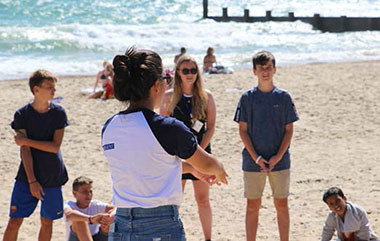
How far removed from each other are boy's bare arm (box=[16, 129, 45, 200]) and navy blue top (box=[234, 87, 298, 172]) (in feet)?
5.24

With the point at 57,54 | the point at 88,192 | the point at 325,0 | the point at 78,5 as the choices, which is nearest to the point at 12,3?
the point at 78,5

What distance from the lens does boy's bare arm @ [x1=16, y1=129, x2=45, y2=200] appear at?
5.02 m

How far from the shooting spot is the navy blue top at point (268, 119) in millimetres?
5266

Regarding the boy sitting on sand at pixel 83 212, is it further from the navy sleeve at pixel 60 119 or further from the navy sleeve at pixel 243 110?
the navy sleeve at pixel 243 110

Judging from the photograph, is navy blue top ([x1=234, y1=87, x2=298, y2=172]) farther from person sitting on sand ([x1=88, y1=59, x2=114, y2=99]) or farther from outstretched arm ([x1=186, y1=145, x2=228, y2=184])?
person sitting on sand ([x1=88, y1=59, x2=114, y2=99])

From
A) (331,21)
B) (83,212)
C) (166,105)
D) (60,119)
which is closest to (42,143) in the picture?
(60,119)

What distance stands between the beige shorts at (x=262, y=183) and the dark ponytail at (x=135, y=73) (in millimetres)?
2479

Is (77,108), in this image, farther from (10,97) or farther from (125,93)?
(125,93)

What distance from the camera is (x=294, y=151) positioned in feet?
29.7

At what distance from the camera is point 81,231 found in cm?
487

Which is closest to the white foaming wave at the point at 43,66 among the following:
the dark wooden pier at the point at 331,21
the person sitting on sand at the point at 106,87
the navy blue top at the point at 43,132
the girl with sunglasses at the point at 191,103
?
the person sitting on sand at the point at 106,87

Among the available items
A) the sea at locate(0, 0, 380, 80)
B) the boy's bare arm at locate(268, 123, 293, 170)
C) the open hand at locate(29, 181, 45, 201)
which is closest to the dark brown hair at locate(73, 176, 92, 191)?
the open hand at locate(29, 181, 45, 201)

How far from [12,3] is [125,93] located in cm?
3928

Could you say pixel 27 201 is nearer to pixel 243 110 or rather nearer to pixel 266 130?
pixel 243 110
